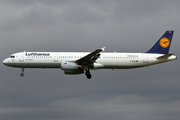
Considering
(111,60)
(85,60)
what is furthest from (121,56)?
(85,60)

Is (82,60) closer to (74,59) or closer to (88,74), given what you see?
(74,59)

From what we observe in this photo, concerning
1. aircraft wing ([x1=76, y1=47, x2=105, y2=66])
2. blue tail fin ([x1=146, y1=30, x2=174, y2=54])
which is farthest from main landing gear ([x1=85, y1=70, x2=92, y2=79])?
blue tail fin ([x1=146, y1=30, x2=174, y2=54])

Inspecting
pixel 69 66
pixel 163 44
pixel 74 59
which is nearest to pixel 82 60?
pixel 74 59

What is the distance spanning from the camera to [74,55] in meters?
64.7

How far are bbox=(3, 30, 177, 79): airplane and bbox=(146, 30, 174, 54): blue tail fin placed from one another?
1.49 meters

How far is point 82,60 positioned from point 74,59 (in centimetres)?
204

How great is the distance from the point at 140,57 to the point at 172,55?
18.0 ft

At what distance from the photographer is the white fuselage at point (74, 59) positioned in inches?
2511

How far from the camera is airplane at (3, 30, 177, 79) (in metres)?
63.2

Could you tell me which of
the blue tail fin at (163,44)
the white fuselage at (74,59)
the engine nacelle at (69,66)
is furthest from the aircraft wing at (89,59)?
the blue tail fin at (163,44)

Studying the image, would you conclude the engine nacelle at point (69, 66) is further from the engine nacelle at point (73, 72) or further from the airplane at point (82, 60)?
the engine nacelle at point (73, 72)

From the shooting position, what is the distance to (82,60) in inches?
2478

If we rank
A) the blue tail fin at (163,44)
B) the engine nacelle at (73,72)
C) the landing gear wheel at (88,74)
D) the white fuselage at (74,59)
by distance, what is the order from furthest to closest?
the blue tail fin at (163,44)
the engine nacelle at (73,72)
the landing gear wheel at (88,74)
the white fuselage at (74,59)

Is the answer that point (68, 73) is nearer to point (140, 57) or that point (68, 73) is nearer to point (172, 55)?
point (140, 57)
